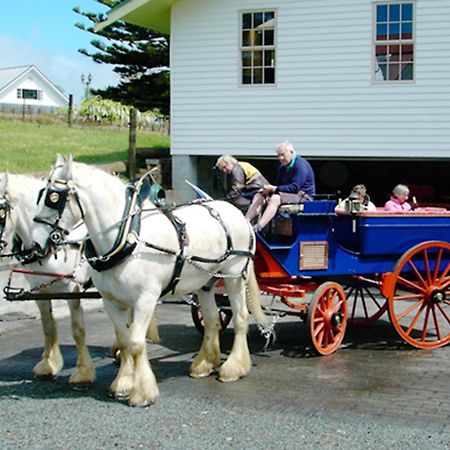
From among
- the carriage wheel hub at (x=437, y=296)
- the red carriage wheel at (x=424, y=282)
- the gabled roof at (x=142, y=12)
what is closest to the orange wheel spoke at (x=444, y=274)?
the red carriage wheel at (x=424, y=282)

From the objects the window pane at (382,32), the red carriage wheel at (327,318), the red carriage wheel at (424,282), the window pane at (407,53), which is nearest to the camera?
the red carriage wheel at (327,318)

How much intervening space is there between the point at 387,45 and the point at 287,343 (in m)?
9.59

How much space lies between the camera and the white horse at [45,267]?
7914 millimetres

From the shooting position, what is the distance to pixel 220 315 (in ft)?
33.7

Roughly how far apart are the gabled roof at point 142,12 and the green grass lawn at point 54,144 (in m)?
3.90

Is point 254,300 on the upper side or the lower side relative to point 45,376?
upper

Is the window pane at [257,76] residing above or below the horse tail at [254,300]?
above

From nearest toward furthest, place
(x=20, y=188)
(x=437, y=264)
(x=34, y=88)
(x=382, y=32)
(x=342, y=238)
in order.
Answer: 1. (x=20, y=188)
2. (x=437, y=264)
3. (x=342, y=238)
4. (x=382, y=32)
5. (x=34, y=88)

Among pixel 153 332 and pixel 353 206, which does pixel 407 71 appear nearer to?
pixel 353 206

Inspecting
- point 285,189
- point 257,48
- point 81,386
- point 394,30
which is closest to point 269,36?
point 257,48

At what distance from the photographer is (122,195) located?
741 cm

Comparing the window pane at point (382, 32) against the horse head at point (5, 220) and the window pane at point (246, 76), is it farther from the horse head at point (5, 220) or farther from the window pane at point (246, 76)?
the horse head at point (5, 220)

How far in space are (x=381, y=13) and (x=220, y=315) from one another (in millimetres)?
9904

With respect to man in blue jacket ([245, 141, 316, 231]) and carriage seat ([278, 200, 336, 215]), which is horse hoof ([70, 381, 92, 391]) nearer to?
man in blue jacket ([245, 141, 316, 231])
